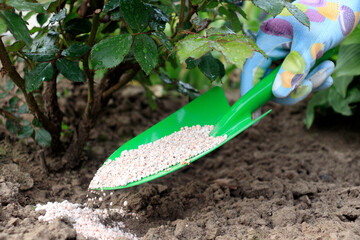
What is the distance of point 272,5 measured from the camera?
35.4 inches

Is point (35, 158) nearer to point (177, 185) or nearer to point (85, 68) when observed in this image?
point (85, 68)

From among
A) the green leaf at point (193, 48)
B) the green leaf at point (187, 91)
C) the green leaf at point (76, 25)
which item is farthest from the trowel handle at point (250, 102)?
the green leaf at point (76, 25)

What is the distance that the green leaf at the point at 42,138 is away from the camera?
1.25m


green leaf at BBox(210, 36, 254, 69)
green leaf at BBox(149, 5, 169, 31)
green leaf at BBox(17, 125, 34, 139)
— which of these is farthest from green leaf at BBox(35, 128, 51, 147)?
green leaf at BBox(210, 36, 254, 69)

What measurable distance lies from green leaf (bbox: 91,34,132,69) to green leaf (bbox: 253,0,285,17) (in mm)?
329

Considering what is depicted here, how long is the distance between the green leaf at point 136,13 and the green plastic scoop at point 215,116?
43 cm

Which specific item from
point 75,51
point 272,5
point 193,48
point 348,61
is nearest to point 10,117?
point 75,51

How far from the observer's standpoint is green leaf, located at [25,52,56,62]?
1.00 meters

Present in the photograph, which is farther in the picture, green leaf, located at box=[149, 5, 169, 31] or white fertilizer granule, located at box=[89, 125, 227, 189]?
white fertilizer granule, located at box=[89, 125, 227, 189]

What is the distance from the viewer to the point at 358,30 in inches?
59.3

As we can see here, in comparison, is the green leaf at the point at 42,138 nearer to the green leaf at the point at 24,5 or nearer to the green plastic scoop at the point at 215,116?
the green plastic scoop at the point at 215,116

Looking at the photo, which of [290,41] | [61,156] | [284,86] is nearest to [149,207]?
[61,156]

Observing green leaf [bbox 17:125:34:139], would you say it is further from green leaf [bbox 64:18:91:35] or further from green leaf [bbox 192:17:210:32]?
green leaf [bbox 192:17:210:32]

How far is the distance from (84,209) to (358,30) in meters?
1.24
